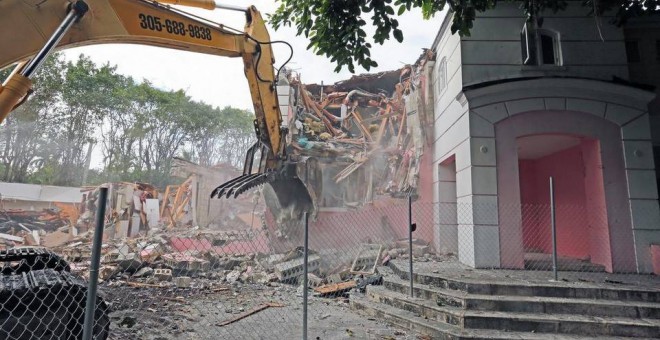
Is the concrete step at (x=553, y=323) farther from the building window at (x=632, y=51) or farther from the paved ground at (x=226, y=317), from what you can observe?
the building window at (x=632, y=51)

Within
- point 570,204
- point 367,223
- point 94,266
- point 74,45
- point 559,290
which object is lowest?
point 559,290

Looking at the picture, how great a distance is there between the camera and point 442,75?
30.1 feet

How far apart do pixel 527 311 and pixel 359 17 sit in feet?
17.2

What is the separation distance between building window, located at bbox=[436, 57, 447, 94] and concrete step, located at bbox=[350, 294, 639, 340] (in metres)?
5.93

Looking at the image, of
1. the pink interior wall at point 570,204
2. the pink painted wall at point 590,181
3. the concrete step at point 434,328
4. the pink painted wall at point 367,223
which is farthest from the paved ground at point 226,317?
the pink interior wall at point 570,204

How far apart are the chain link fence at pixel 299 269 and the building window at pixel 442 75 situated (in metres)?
3.16

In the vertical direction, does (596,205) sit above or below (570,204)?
below

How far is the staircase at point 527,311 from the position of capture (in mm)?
4500

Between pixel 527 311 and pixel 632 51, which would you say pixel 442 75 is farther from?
pixel 527 311

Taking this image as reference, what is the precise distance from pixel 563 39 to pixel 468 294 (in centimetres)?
592

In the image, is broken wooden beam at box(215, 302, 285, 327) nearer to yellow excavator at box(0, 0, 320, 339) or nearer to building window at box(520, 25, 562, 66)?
yellow excavator at box(0, 0, 320, 339)

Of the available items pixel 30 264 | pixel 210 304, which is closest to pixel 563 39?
pixel 210 304

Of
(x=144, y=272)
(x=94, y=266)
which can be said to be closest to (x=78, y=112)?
(x=144, y=272)

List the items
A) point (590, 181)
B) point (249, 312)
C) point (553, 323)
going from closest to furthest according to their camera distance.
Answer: point (553, 323) < point (249, 312) < point (590, 181)
